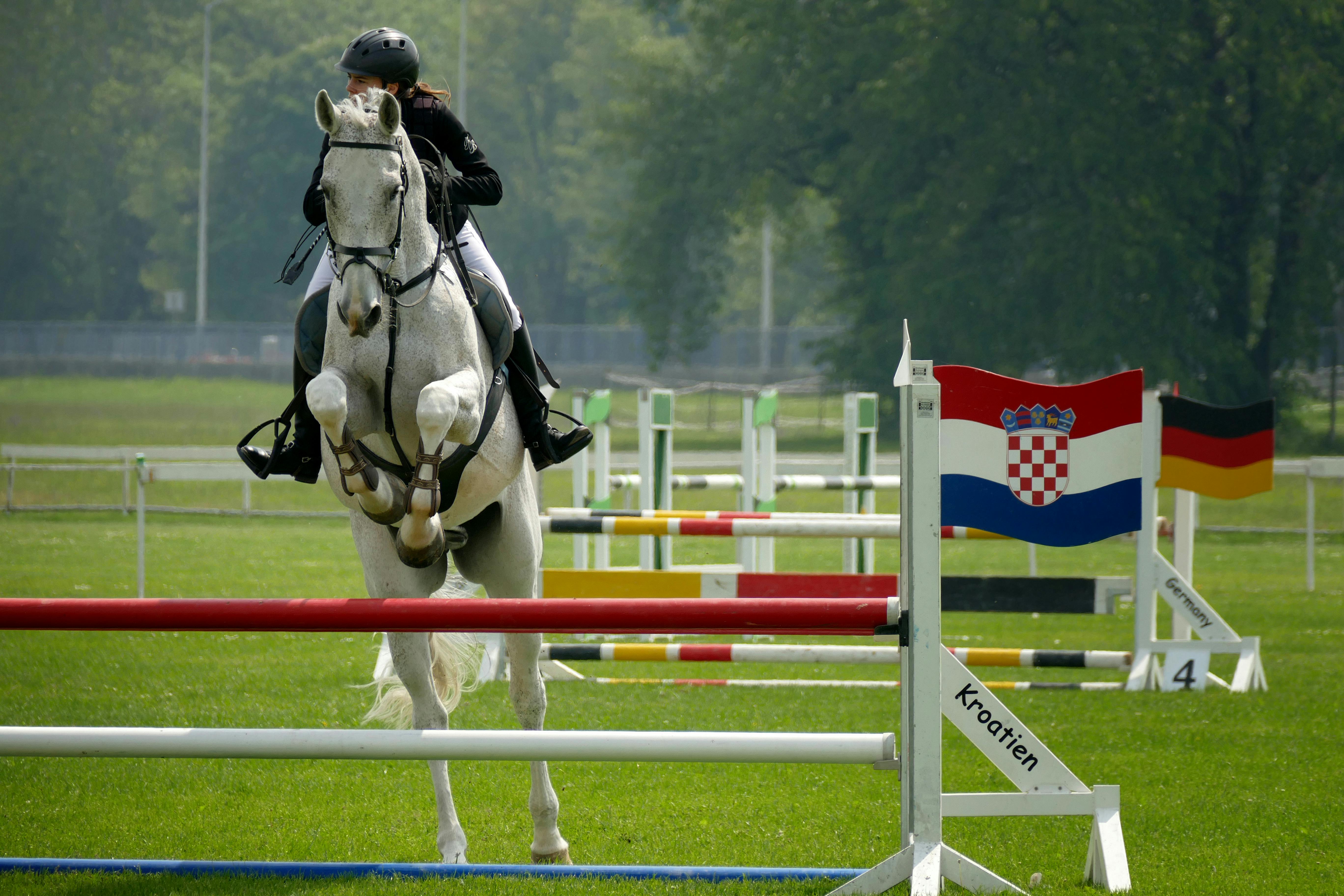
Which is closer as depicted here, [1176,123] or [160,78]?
[1176,123]

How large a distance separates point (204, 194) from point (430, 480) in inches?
1553

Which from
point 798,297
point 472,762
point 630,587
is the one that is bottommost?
point 472,762

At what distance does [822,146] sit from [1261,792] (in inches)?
1171

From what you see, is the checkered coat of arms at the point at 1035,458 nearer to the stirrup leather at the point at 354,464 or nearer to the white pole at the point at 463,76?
the stirrup leather at the point at 354,464

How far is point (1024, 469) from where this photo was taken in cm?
434

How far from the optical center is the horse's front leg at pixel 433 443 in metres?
4.10

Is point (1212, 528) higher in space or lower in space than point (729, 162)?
lower

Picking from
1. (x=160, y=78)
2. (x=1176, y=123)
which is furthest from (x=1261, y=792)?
(x=160, y=78)

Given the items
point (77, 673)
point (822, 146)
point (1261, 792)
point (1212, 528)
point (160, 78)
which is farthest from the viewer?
point (160, 78)

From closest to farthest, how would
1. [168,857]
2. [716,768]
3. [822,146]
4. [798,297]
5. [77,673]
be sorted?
[168,857]
[716,768]
[77,673]
[822,146]
[798,297]

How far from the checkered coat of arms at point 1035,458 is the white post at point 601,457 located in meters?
4.79

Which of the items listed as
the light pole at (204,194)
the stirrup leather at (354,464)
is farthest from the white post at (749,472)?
the light pole at (204,194)

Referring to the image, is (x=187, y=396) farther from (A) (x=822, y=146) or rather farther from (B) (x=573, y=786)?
(B) (x=573, y=786)

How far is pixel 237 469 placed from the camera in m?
11.8
